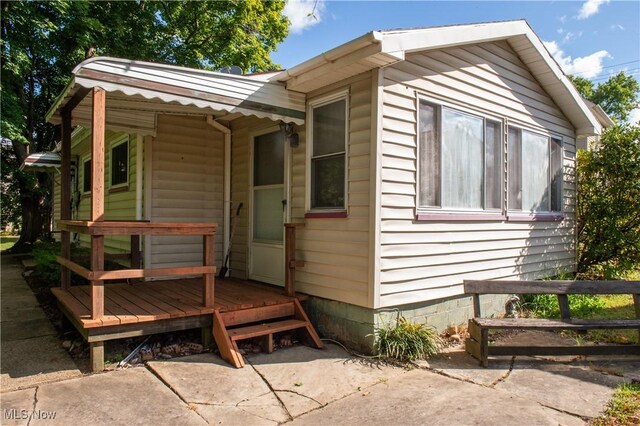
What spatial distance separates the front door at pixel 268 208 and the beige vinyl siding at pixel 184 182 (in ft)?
2.98

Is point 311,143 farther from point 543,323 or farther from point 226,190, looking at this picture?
point 543,323

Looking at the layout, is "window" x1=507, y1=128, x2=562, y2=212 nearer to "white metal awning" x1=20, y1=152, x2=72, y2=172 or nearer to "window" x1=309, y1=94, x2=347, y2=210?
"window" x1=309, y1=94, x2=347, y2=210

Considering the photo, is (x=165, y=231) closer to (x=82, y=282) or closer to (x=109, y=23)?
(x=82, y=282)

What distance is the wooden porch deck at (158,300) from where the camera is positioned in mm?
3939

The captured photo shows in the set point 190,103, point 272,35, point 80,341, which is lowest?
point 80,341

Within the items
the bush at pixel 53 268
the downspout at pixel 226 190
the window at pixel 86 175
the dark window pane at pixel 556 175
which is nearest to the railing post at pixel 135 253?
the downspout at pixel 226 190

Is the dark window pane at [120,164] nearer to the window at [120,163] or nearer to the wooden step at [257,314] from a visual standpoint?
the window at [120,163]

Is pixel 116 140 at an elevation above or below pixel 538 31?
below

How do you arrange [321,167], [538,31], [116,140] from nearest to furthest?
[321,167], [538,31], [116,140]

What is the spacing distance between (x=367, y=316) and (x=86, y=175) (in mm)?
9900

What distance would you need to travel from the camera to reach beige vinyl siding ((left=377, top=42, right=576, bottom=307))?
4.35m

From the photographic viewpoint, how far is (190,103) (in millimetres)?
4102

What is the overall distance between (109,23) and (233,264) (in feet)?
34.8

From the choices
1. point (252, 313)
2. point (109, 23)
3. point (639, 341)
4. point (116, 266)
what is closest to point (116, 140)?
point (116, 266)
